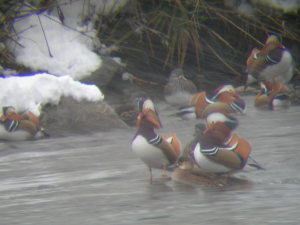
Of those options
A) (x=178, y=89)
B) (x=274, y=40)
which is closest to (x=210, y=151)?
(x=178, y=89)

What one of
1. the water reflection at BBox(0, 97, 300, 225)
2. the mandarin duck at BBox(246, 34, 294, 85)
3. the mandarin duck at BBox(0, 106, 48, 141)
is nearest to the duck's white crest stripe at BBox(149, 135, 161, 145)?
the water reflection at BBox(0, 97, 300, 225)

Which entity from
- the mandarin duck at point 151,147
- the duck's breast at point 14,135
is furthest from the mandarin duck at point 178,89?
the mandarin duck at point 151,147

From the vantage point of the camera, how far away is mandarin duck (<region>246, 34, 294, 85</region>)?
49.7 ft

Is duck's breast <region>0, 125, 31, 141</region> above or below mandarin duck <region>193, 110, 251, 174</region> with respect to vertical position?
above

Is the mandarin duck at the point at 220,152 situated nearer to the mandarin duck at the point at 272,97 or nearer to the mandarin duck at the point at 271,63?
the mandarin duck at the point at 272,97

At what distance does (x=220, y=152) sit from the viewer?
7379mm

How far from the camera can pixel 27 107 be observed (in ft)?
40.9

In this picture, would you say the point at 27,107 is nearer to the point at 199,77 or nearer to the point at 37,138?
the point at 37,138

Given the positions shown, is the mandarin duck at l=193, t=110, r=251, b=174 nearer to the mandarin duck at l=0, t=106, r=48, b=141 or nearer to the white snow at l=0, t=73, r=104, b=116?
the mandarin duck at l=0, t=106, r=48, b=141

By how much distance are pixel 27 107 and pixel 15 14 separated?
309cm

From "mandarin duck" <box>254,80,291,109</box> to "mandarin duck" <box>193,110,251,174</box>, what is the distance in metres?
5.99

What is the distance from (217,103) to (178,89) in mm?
1603

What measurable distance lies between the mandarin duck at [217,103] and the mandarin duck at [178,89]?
47.4 inches

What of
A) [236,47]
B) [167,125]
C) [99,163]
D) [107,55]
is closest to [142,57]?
[107,55]
